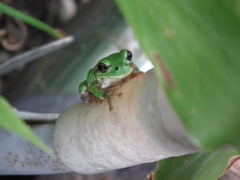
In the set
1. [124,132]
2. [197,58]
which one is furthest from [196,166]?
[197,58]

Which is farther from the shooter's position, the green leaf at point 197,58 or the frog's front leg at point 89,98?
the frog's front leg at point 89,98

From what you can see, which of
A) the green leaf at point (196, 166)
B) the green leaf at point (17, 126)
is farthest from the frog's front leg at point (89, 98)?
the green leaf at point (17, 126)

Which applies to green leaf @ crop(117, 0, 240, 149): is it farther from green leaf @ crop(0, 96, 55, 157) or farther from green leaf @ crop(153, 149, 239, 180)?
green leaf @ crop(153, 149, 239, 180)

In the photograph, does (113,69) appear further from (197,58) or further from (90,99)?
(197,58)

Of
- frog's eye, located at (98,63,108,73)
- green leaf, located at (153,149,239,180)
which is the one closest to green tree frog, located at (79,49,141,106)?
frog's eye, located at (98,63,108,73)

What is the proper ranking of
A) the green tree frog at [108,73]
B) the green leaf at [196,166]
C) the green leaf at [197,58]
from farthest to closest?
the green tree frog at [108,73]
the green leaf at [196,166]
the green leaf at [197,58]

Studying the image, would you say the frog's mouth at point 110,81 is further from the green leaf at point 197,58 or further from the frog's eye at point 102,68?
the green leaf at point 197,58
